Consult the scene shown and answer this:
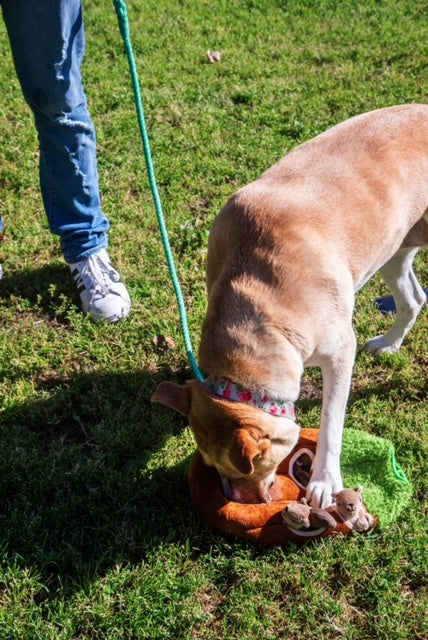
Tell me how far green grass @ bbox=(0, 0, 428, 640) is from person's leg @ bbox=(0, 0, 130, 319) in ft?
1.62

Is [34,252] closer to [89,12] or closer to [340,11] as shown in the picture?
[89,12]

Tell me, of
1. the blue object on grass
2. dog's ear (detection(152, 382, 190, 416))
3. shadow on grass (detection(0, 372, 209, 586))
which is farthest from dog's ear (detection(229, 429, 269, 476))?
the blue object on grass

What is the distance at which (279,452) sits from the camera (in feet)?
10.8

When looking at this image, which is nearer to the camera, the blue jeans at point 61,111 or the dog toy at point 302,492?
the dog toy at point 302,492

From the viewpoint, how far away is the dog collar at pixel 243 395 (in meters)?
3.17

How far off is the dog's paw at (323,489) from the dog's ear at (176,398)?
0.80 metres

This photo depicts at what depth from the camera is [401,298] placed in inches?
179

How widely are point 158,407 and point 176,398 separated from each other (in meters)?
1.03

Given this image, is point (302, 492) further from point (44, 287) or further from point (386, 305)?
point (44, 287)

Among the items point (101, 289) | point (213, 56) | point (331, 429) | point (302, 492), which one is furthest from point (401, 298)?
point (213, 56)

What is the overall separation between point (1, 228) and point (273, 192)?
2.63m

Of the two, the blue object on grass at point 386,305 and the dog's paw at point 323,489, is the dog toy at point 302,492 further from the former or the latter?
the blue object on grass at point 386,305

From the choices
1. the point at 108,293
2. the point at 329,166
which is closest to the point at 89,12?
the point at 108,293

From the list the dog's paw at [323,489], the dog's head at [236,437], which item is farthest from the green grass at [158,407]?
the dog's head at [236,437]
